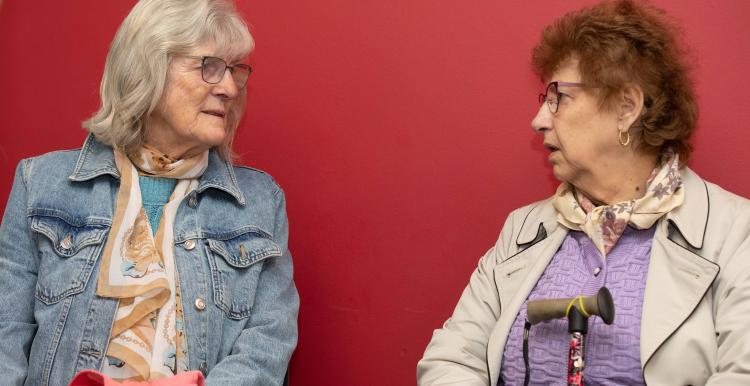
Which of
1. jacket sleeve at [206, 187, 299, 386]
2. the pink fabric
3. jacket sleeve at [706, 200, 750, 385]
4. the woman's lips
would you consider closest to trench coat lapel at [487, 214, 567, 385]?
jacket sleeve at [706, 200, 750, 385]

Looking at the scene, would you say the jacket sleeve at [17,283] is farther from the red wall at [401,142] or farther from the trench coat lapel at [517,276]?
the trench coat lapel at [517,276]

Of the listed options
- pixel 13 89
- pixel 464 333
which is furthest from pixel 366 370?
A: pixel 13 89

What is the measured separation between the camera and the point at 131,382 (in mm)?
1942

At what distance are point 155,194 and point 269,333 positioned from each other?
0.43 m

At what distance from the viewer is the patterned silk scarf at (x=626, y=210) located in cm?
193

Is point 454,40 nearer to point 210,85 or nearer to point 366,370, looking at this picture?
point 210,85

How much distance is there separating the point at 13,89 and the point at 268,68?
964mm

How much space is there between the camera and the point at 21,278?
2104 millimetres

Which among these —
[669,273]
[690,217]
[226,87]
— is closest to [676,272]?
[669,273]

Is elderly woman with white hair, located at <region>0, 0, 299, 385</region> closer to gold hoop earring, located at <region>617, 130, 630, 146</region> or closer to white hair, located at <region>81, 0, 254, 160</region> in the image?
white hair, located at <region>81, 0, 254, 160</region>

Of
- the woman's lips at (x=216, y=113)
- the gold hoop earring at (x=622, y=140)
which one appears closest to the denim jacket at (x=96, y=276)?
the woman's lips at (x=216, y=113)

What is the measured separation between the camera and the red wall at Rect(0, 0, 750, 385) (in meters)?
2.14

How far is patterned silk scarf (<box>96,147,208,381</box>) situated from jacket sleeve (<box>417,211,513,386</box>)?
564 mm

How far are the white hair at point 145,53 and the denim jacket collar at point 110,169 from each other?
0.10 ft
